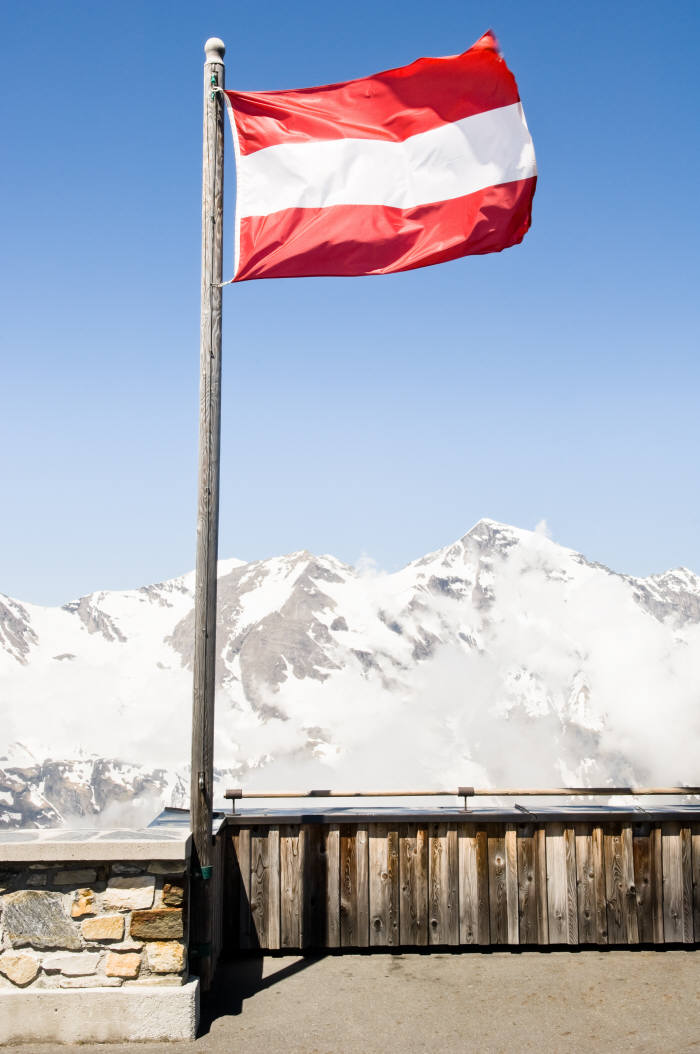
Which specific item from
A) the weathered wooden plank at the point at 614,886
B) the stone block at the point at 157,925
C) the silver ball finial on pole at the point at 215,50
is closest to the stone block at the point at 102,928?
the stone block at the point at 157,925

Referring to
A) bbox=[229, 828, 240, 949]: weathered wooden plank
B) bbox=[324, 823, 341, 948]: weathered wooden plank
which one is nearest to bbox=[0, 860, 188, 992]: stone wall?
bbox=[229, 828, 240, 949]: weathered wooden plank

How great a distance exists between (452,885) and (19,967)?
145 inches

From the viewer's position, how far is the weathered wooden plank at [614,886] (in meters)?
8.34

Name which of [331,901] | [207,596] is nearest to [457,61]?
[207,596]

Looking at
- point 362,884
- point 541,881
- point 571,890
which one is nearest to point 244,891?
point 362,884

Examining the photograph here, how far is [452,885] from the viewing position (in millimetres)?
8344

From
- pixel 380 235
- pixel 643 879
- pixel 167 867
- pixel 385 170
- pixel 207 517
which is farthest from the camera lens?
pixel 643 879

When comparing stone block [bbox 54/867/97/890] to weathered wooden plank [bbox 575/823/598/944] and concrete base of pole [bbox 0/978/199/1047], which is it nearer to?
concrete base of pole [bbox 0/978/199/1047]

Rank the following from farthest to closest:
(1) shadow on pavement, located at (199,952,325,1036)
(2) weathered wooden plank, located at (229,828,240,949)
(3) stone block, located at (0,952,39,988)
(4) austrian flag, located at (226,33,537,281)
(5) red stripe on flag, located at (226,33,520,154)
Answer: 1. (2) weathered wooden plank, located at (229,828,240,949)
2. (5) red stripe on flag, located at (226,33,520,154)
3. (4) austrian flag, located at (226,33,537,281)
4. (1) shadow on pavement, located at (199,952,325,1036)
5. (3) stone block, located at (0,952,39,988)

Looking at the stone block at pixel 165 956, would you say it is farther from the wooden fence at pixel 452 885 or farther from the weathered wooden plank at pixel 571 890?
the weathered wooden plank at pixel 571 890

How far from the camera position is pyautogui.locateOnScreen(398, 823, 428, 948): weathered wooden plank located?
8.27 meters

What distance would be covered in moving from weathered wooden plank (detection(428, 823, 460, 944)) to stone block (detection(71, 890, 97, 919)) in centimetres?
311

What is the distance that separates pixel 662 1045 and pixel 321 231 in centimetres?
641

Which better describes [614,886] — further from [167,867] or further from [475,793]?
[167,867]
